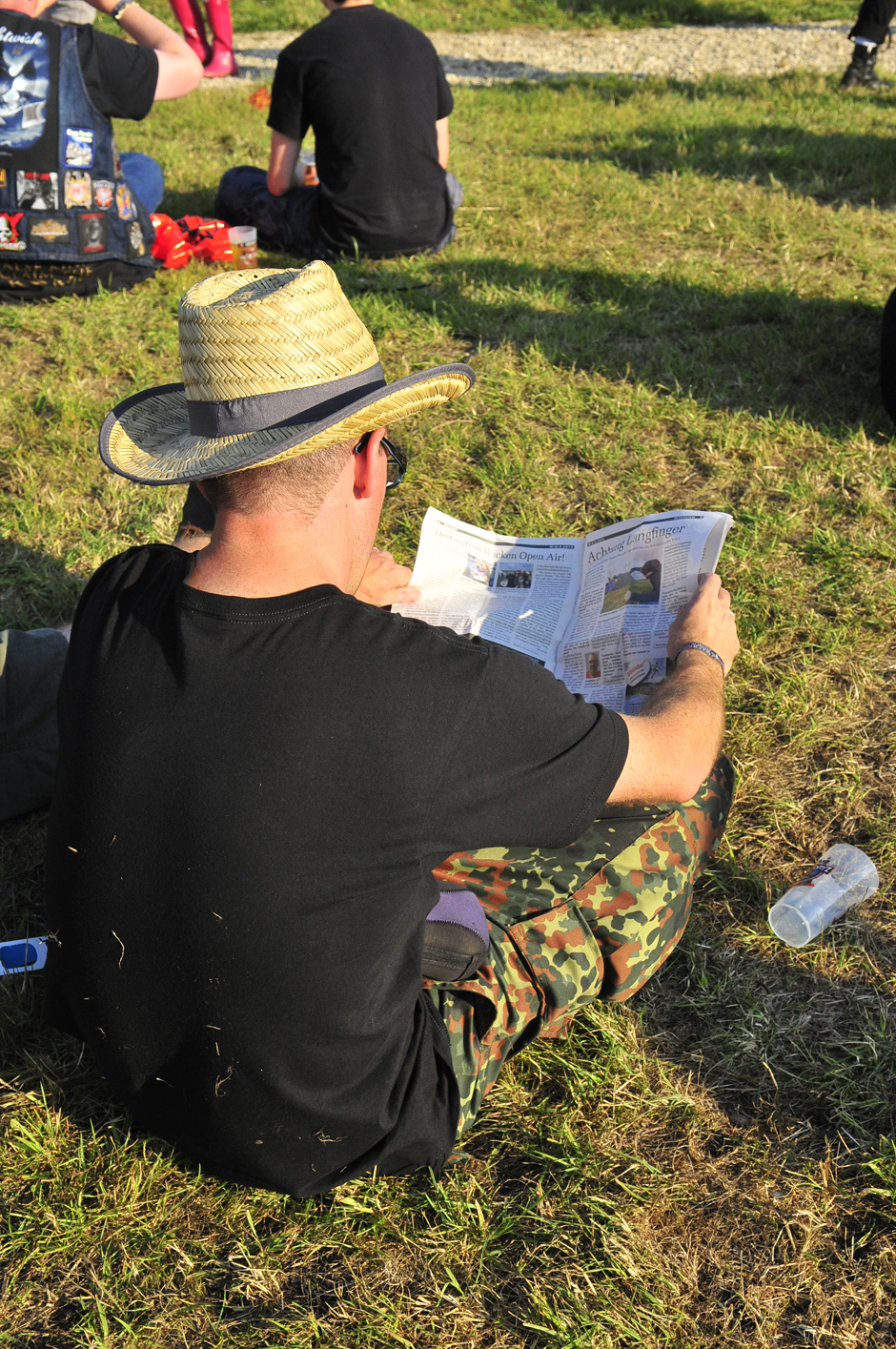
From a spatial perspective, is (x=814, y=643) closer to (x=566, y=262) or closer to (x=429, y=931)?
(x=429, y=931)

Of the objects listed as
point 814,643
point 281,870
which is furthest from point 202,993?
point 814,643

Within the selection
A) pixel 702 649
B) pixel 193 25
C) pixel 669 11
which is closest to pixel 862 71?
pixel 669 11

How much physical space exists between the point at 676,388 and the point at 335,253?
228cm

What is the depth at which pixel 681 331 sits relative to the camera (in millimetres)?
4734

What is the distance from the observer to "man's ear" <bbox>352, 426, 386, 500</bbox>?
5.65 ft

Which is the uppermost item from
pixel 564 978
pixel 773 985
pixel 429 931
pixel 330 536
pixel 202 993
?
pixel 330 536

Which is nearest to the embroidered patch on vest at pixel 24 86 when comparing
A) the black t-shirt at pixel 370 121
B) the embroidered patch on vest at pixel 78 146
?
the embroidered patch on vest at pixel 78 146

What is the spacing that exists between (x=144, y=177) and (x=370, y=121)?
4.19ft

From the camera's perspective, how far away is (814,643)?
3.16 m

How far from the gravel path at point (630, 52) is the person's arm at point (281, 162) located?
468cm

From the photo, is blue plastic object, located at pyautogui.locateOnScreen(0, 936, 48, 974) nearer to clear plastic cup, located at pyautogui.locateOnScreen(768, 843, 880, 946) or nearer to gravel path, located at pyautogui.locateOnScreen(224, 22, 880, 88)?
clear plastic cup, located at pyautogui.locateOnScreen(768, 843, 880, 946)

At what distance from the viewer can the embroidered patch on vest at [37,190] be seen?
4711 mm

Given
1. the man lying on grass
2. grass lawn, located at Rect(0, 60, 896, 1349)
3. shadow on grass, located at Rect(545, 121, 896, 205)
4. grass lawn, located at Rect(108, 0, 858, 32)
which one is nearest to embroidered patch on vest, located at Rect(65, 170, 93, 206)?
grass lawn, located at Rect(0, 60, 896, 1349)

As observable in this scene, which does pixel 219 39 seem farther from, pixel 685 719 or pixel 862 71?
pixel 685 719
